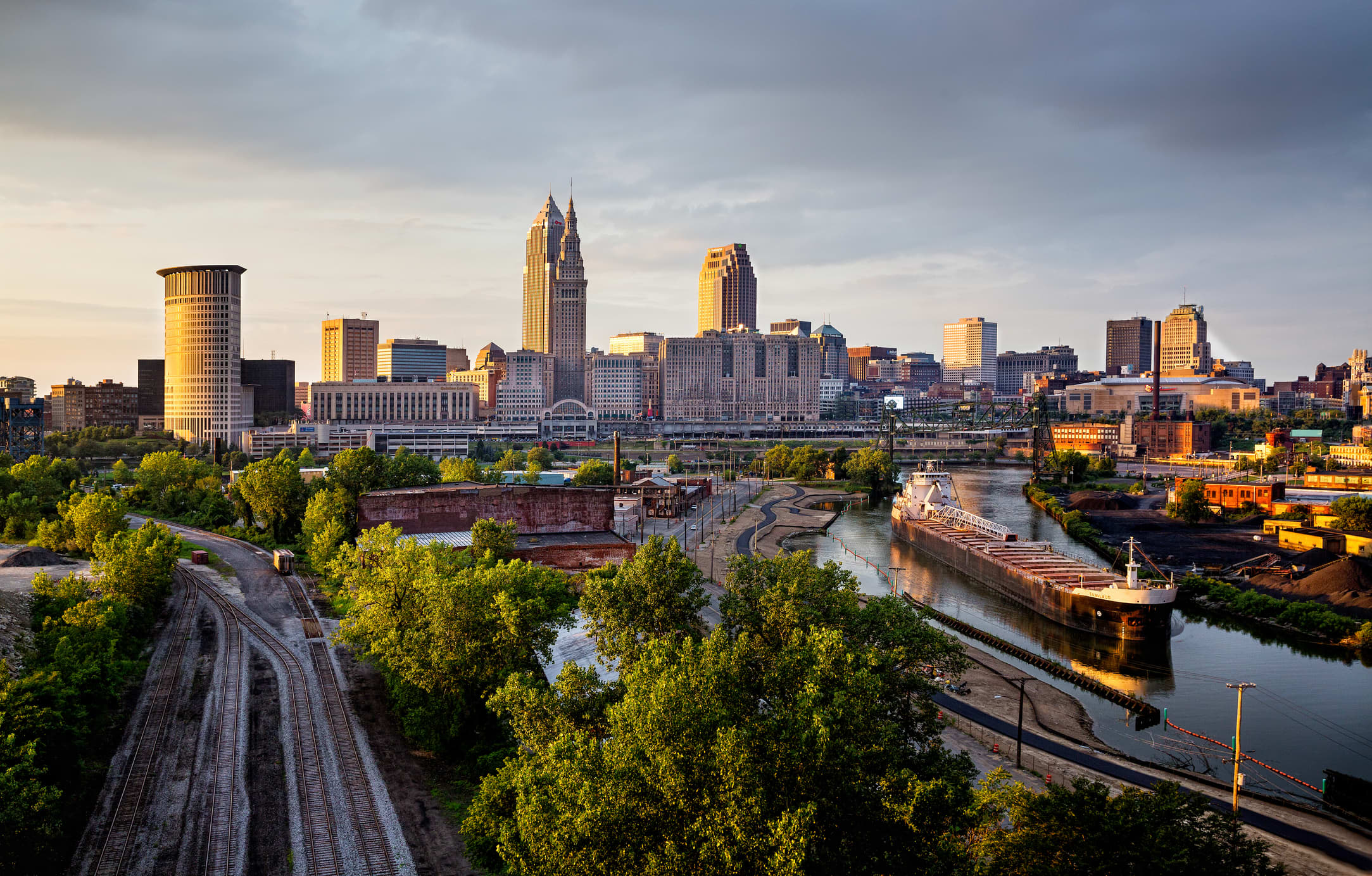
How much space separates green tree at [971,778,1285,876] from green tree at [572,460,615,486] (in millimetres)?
87908

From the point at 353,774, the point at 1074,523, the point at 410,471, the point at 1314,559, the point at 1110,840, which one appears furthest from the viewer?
the point at 1074,523

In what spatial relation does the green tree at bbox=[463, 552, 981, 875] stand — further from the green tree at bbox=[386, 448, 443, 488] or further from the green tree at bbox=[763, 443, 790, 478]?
the green tree at bbox=[763, 443, 790, 478]

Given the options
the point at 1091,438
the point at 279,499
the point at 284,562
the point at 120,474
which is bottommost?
the point at 284,562

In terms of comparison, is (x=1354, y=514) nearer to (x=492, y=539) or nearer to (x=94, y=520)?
(x=492, y=539)

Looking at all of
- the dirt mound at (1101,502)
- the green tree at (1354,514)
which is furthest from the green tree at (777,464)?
the green tree at (1354,514)

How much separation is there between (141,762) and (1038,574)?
48.8 metres

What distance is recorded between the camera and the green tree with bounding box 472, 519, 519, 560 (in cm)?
5322

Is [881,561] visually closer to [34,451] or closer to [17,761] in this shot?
[17,761]

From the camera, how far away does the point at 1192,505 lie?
91.2 metres

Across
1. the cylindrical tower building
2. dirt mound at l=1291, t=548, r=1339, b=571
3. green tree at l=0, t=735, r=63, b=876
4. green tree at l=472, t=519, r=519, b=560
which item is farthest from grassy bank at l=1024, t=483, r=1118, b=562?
the cylindrical tower building

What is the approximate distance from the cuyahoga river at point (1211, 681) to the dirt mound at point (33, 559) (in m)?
49.0

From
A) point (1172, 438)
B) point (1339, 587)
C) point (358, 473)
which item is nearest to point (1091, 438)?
point (1172, 438)

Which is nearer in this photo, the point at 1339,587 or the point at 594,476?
the point at 1339,587

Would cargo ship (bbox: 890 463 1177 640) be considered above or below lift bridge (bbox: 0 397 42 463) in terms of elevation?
below
